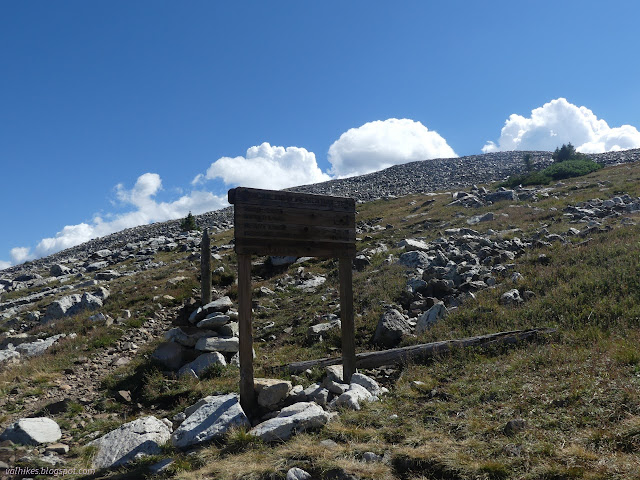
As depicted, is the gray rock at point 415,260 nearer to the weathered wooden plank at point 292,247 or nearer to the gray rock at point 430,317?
the gray rock at point 430,317

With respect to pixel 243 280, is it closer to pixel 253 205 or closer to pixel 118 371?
pixel 253 205

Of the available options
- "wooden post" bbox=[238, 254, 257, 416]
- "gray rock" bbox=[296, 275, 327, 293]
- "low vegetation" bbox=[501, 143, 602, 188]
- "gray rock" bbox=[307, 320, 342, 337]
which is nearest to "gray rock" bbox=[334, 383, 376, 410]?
"wooden post" bbox=[238, 254, 257, 416]

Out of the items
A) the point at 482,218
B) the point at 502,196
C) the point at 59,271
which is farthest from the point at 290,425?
the point at 59,271

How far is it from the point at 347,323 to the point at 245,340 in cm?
217

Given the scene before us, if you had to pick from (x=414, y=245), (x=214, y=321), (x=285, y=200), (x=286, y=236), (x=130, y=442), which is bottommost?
(x=130, y=442)

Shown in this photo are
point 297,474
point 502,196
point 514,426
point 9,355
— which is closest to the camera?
point 297,474

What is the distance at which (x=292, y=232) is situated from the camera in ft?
28.0

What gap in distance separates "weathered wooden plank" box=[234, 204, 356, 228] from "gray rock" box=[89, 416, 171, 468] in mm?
3760

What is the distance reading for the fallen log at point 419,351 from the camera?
8656mm

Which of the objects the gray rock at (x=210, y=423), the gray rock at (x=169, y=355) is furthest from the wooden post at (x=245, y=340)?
the gray rock at (x=169, y=355)

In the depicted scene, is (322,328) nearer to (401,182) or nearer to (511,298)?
(511,298)

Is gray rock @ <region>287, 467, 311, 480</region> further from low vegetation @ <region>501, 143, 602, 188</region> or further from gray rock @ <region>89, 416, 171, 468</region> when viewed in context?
low vegetation @ <region>501, 143, 602, 188</region>

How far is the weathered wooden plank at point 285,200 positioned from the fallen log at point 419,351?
3123 millimetres

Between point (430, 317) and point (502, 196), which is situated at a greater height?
point (502, 196)
